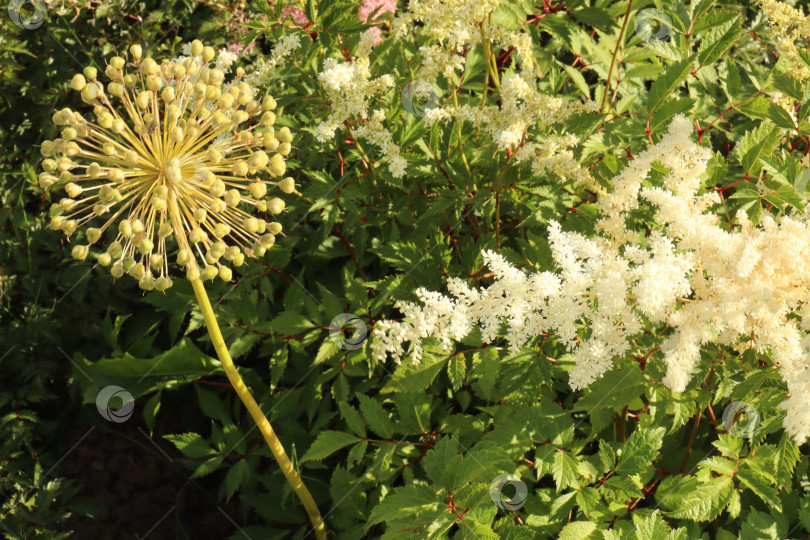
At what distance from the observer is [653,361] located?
1710 millimetres

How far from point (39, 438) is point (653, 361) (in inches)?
102

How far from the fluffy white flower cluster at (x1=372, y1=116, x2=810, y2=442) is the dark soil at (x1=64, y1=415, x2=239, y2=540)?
1.76 meters

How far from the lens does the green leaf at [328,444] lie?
6.81 ft

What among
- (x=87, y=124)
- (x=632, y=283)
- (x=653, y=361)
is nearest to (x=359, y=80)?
(x=87, y=124)

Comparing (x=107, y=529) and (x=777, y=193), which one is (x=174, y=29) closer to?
(x=107, y=529)

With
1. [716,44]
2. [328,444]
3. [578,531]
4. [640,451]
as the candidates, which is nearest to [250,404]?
[328,444]

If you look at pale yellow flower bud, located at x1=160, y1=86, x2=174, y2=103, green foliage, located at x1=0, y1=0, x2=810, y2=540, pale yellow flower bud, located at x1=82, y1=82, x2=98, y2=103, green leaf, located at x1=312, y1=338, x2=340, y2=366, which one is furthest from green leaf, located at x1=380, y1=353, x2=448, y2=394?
pale yellow flower bud, located at x1=82, y1=82, x2=98, y2=103

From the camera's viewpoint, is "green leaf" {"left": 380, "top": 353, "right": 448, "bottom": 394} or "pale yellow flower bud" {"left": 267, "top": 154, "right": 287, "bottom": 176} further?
"green leaf" {"left": 380, "top": 353, "right": 448, "bottom": 394}

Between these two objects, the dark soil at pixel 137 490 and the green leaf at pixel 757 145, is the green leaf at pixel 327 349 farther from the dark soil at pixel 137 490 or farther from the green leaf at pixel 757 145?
the green leaf at pixel 757 145

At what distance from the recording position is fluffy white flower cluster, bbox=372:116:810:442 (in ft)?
4.83

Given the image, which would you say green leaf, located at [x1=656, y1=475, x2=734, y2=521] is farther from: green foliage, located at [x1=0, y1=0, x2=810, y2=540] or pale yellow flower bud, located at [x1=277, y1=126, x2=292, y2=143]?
pale yellow flower bud, located at [x1=277, y1=126, x2=292, y2=143]

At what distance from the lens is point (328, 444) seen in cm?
210

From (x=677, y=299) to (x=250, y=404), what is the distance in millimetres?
1142

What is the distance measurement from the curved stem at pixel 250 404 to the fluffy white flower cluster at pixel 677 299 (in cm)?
41
